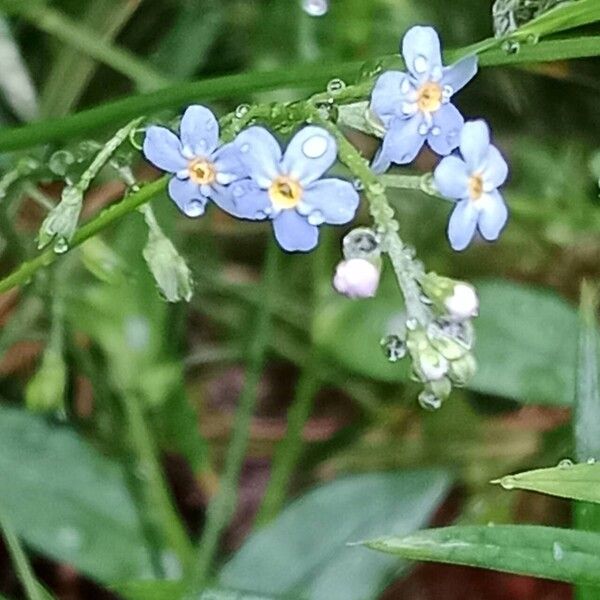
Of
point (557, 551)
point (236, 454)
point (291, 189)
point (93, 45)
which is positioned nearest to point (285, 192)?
point (291, 189)

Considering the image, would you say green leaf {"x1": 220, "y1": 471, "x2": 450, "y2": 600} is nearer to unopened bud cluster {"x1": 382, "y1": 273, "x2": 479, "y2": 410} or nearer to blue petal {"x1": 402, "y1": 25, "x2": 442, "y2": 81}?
unopened bud cluster {"x1": 382, "y1": 273, "x2": 479, "y2": 410}

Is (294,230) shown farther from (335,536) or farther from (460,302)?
(335,536)

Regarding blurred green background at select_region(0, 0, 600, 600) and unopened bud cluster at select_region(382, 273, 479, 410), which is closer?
unopened bud cluster at select_region(382, 273, 479, 410)

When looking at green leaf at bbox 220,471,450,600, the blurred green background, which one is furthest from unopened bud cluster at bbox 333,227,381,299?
green leaf at bbox 220,471,450,600

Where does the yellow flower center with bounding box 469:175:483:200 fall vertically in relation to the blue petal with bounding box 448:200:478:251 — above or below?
above

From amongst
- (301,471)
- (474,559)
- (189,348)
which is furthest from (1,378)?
(474,559)
